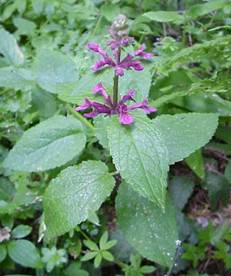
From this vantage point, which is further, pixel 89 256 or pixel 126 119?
pixel 89 256

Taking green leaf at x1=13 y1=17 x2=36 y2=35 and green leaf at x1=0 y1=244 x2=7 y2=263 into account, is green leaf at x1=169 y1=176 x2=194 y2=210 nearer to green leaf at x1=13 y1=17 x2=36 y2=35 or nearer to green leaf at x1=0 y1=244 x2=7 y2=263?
green leaf at x1=0 y1=244 x2=7 y2=263

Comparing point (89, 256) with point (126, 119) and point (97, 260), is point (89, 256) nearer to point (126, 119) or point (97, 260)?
point (97, 260)

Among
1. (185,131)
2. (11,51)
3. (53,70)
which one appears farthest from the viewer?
(11,51)

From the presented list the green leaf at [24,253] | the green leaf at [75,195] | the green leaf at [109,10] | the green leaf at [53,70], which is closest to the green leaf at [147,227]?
the green leaf at [75,195]

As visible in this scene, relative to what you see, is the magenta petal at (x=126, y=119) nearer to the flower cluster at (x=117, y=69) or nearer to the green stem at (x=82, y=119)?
the flower cluster at (x=117, y=69)

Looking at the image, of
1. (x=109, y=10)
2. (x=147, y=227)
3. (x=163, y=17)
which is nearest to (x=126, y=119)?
(x=147, y=227)

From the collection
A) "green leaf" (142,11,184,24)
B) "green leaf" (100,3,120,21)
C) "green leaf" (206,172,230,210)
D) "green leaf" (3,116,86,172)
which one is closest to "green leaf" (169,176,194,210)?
"green leaf" (206,172,230,210)

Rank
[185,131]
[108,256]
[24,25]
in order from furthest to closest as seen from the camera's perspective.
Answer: [24,25] < [108,256] < [185,131]

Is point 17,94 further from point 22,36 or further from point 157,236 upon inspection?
point 157,236
